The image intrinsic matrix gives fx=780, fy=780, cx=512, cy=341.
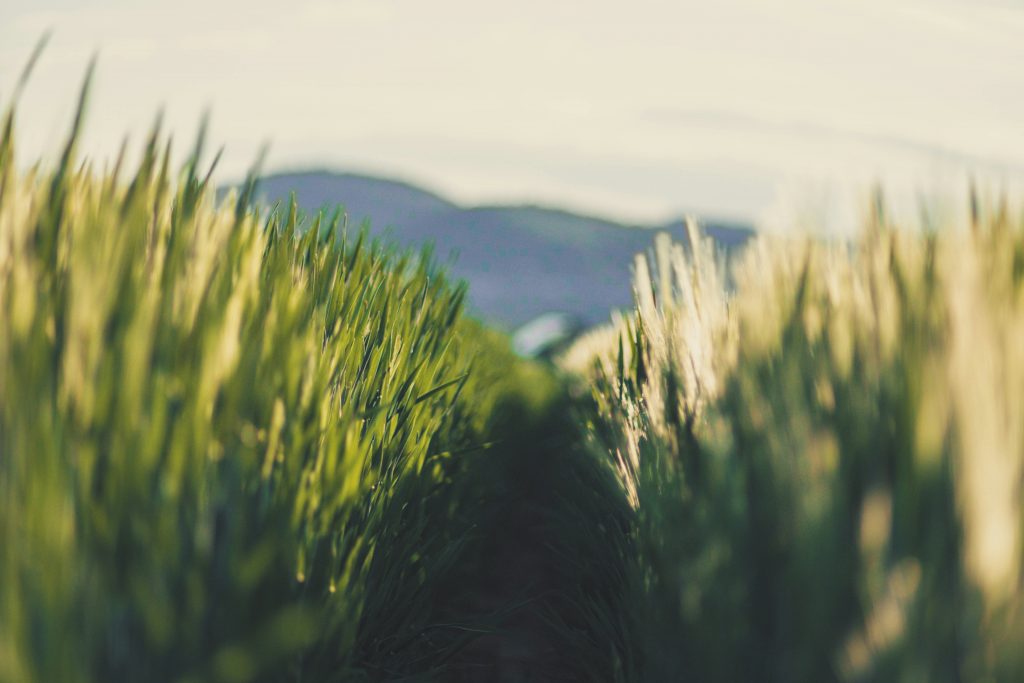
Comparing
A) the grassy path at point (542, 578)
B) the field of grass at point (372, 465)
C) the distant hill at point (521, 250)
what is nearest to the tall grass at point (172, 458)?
the field of grass at point (372, 465)

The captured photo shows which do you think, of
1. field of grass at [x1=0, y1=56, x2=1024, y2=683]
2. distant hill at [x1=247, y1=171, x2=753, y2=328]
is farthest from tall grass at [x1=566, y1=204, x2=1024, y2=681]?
distant hill at [x1=247, y1=171, x2=753, y2=328]

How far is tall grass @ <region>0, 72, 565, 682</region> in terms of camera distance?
2.50ft

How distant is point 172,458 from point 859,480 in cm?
76

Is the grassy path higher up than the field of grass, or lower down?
lower down

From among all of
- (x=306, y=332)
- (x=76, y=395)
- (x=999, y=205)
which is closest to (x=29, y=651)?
(x=76, y=395)

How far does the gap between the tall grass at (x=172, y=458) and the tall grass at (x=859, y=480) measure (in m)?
0.50

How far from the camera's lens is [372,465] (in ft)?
5.11

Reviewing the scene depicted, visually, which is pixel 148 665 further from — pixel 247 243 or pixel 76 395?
pixel 247 243

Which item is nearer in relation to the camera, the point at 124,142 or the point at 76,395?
the point at 76,395

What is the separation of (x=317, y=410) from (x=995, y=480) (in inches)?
33.9

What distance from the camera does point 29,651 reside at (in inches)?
27.6

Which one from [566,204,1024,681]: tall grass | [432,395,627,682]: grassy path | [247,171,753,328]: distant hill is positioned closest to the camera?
[566,204,1024,681]: tall grass

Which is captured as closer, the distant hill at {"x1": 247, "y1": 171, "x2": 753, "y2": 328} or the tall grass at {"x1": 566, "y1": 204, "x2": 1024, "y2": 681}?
the tall grass at {"x1": 566, "y1": 204, "x2": 1024, "y2": 681}

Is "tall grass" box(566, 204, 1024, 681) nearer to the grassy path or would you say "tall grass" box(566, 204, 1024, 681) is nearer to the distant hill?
the grassy path
